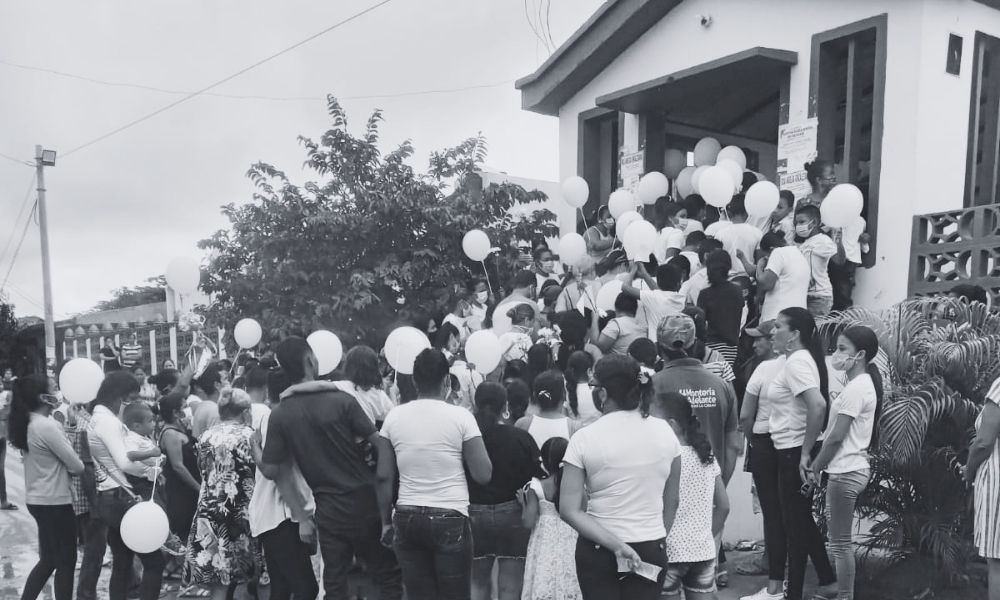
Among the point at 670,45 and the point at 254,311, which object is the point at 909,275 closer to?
the point at 670,45

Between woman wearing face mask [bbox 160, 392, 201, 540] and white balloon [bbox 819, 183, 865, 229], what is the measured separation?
5371 mm

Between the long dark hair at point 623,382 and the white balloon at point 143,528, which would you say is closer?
the long dark hair at point 623,382

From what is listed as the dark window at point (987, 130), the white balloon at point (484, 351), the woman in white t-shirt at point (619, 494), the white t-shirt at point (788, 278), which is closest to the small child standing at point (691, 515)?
the woman in white t-shirt at point (619, 494)

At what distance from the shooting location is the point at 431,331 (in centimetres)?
934

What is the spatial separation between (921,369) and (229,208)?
7762 millimetres

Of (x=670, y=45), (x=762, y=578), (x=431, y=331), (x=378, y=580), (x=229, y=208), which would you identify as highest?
(x=670, y=45)

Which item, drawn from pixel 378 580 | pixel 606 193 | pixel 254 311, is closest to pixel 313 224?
pixel 254 311

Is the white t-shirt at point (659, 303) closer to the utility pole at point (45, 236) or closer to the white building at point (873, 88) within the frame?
the white building at point (873, 88)

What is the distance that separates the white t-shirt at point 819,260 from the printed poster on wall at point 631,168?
3.80 metres

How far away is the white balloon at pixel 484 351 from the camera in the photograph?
6422mm

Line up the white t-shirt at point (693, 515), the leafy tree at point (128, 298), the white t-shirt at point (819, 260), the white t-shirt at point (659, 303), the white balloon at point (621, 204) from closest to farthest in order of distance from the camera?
the white t-shirt at point (693, 515)
the white t-shirt at point (659, 303)
the white t-shirt at point (819, 260)
the white balloon at point (621, 204)
the leafy tree at point (128, 298)

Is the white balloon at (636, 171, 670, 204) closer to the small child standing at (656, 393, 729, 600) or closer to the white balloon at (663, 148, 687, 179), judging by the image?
the white balloon at (663, 148, 687, 179)

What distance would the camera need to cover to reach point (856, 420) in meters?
4.70

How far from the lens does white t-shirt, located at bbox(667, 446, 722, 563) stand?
12.6 feet
